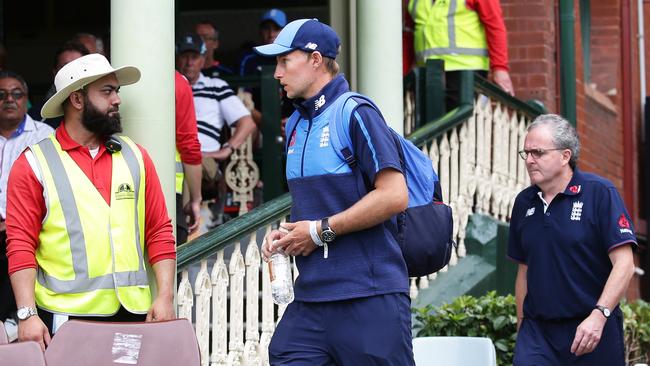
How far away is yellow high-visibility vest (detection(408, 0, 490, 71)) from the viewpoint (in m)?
11.0

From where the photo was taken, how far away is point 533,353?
691cm

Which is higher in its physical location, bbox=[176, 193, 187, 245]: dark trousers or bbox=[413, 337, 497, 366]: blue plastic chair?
bbox=[176, 193, 187, 245]: dark trousers

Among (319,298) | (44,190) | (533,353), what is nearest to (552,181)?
(533,353)

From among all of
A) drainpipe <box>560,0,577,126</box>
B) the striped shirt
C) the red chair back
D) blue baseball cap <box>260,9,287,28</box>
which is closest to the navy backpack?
the red chair back

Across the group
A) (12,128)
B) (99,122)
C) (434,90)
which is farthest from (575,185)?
(434,90)

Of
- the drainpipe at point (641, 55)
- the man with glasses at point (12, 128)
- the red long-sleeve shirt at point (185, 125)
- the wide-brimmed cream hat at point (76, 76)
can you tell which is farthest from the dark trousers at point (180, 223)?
the drainpipe at point (641, 55)

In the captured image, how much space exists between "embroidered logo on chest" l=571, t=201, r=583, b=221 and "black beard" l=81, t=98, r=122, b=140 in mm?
2153

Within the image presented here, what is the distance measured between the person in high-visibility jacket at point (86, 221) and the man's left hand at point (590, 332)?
1.82 m

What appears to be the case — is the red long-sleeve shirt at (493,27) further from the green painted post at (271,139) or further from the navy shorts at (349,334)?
the navy shorts at (349,334)

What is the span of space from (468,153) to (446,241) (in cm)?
494

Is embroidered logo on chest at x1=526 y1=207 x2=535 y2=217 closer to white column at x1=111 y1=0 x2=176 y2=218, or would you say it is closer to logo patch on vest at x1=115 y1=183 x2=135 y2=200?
white column at x1=111 y1=0 x2=176 y2=218

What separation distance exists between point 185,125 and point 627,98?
26.7 feet

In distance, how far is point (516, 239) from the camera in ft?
23.8

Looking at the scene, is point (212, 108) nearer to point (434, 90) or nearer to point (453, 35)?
point (434, 90)
